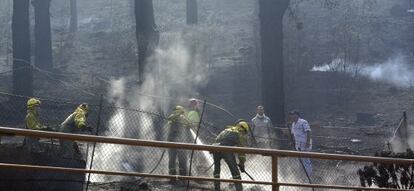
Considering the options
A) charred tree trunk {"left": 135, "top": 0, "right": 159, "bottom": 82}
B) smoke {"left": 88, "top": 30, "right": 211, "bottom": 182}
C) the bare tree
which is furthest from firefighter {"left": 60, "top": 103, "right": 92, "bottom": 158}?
the bare tree

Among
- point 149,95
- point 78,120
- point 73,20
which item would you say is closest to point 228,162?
point 78,120

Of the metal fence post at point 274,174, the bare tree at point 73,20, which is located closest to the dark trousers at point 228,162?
the metal fence post at point 274,174

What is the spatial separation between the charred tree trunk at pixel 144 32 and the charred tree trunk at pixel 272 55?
3981 mm

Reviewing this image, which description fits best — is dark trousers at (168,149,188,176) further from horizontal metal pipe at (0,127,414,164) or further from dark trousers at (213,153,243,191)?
horizontal metal pipe at (0,127,414,164)

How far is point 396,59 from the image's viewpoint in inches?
1125

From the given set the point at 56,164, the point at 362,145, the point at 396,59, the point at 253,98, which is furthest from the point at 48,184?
the point at 396,59

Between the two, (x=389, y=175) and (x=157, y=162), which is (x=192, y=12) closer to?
(x=157, y=162)

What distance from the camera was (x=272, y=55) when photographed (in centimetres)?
1864

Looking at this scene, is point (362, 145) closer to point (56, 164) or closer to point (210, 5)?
point (56, 164)

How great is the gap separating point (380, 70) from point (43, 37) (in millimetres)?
15546

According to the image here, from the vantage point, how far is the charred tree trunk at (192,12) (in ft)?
113

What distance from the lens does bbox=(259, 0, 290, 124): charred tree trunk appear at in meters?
18.3

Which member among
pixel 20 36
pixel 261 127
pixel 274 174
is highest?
pixel 20 36

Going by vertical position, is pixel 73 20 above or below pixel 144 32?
above
